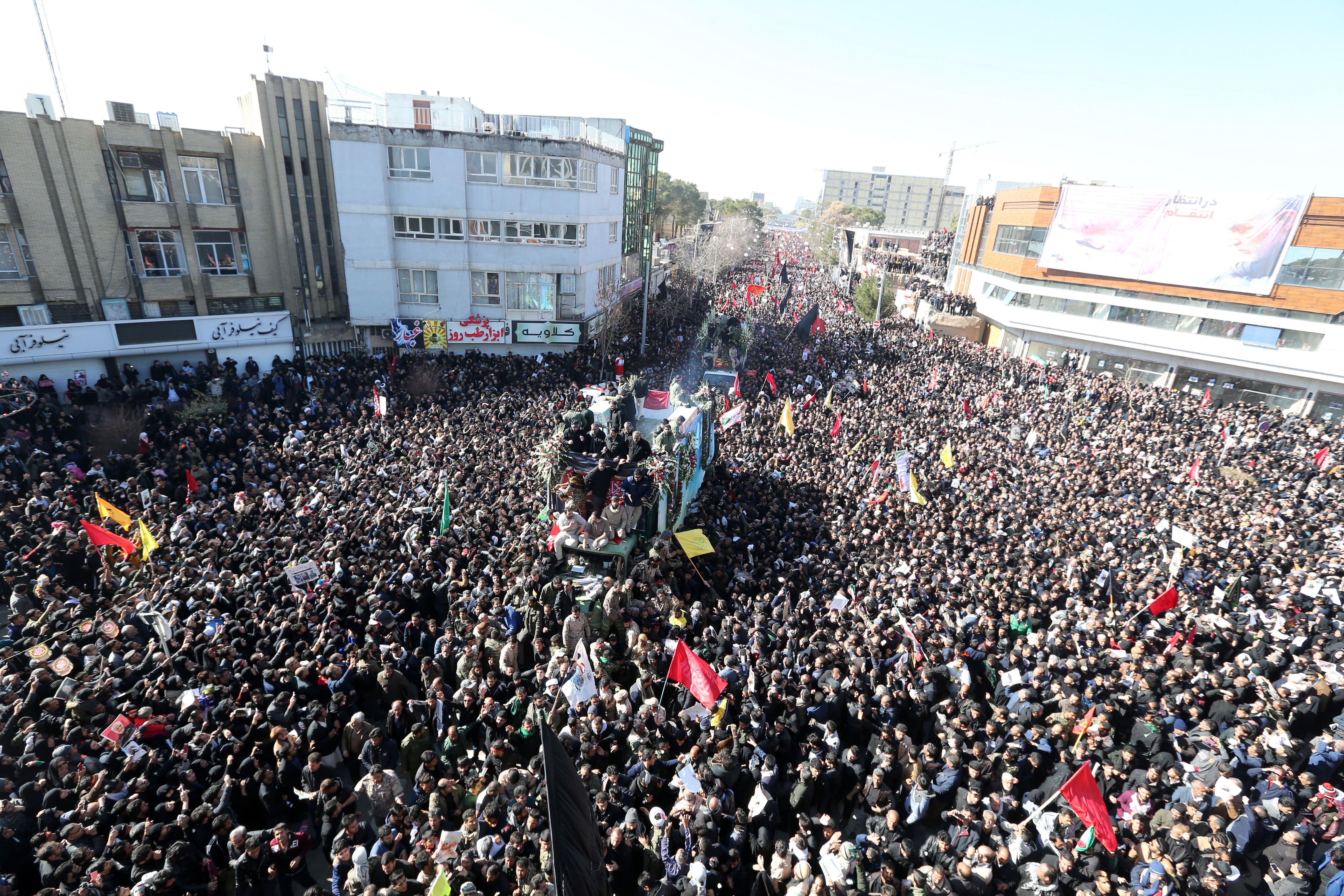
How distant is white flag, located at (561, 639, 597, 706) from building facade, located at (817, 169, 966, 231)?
525 ft

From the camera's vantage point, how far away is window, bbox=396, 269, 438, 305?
29.5m

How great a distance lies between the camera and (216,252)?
27094 mm

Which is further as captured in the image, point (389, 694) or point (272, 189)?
point (272, 189)

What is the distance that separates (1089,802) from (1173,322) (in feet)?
118

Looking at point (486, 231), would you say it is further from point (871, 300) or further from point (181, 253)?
point (871, 300)

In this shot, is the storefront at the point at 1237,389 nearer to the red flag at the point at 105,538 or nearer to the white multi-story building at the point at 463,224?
the white multi-story building at the point at 463,224

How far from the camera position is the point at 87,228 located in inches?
949

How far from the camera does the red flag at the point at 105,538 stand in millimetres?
11195

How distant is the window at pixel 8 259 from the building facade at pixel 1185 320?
48.1 meters

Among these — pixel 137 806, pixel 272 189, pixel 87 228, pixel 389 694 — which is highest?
pixel 272 189

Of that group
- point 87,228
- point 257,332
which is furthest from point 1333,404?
point 87,228

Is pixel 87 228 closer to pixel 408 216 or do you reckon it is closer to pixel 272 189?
pixel 272 189

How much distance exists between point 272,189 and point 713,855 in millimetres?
31715

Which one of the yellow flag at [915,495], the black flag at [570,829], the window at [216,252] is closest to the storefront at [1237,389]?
the yellow flag at [915,495]
